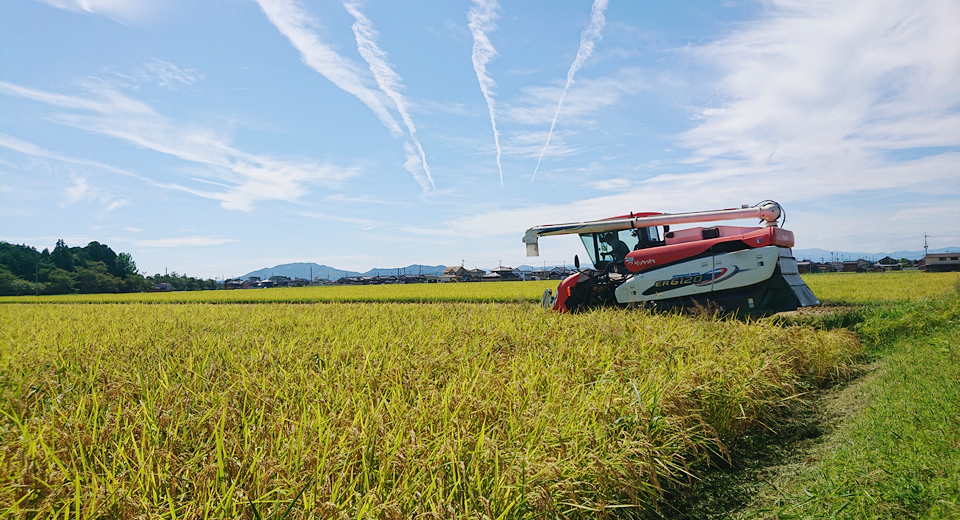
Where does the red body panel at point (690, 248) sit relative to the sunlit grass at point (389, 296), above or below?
above

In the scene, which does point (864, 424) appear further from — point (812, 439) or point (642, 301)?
point (642, 301)

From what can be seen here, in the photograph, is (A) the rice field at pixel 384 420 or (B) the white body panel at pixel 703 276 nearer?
(A) the rice field at pixel 384 420

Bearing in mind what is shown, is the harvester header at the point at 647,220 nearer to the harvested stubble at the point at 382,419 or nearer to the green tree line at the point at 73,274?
the harvested stubble at the point at 382,419

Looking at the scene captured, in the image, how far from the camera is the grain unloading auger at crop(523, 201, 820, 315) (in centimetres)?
735

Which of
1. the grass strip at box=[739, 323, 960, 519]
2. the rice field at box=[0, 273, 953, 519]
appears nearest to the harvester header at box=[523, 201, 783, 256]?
the rice field at box=[0, 273, 953, 519]

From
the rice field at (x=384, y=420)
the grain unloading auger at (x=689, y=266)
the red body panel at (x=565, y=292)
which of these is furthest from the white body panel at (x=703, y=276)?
the rice field at (x=384, y=420)

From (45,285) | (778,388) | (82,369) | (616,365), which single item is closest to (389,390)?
(616,365)

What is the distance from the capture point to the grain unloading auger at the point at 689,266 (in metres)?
7.35

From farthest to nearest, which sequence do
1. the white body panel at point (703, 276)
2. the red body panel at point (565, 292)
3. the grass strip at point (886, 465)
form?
the red body panel at point (565, 292) → the white body panel at point (703, 276) → the grass strip at point (886, 465)

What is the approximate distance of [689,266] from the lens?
779 cm

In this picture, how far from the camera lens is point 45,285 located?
42875 millimetres

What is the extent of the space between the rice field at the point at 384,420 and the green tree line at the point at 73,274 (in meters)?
52.3

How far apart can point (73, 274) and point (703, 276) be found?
63.6 meters

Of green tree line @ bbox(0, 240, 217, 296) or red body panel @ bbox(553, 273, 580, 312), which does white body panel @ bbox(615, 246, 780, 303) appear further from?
green tree line @ bbox(0, 240, 217, 296)
